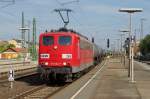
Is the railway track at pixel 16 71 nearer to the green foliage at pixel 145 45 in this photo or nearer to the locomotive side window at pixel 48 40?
the locomotive side window at pixel 48 40

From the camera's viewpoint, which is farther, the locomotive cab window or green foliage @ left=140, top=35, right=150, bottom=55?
green foliage @ left=140, top=35, right=150, bottom=55

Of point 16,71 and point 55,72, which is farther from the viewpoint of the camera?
point 16,71

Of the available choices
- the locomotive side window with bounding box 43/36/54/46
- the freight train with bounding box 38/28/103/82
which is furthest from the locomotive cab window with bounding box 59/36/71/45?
the locomotive side window with bounding box 43/36/54/46

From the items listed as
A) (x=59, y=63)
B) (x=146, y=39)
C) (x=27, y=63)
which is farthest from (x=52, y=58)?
(x=146, y=39)

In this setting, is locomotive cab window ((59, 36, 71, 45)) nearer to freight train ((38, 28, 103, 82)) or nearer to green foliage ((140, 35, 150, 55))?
freight train ((38, 28, 103, 82))

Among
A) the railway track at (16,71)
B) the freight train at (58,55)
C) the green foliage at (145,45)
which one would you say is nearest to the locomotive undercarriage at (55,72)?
the freight train at (58,55)

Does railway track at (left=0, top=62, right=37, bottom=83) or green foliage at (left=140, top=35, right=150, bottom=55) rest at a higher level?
green foliage at (left=140, top=35, right=150, bottom=55)

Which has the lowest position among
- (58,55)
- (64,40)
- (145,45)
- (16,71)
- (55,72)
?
(16,71)

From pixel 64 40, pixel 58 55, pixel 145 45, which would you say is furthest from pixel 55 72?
pixel 145 45

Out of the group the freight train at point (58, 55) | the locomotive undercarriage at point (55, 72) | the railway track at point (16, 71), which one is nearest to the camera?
the locomotive undercarriage at point (55, 72)

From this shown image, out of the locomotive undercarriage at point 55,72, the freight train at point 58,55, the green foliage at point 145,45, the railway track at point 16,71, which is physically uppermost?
the green foliage at point 145,45

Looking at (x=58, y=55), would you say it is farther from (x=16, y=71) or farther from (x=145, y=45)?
(x=145, y=45)

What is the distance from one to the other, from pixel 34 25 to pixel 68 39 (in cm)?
4118

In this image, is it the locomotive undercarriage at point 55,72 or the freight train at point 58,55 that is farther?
the freight train at point 58,55
